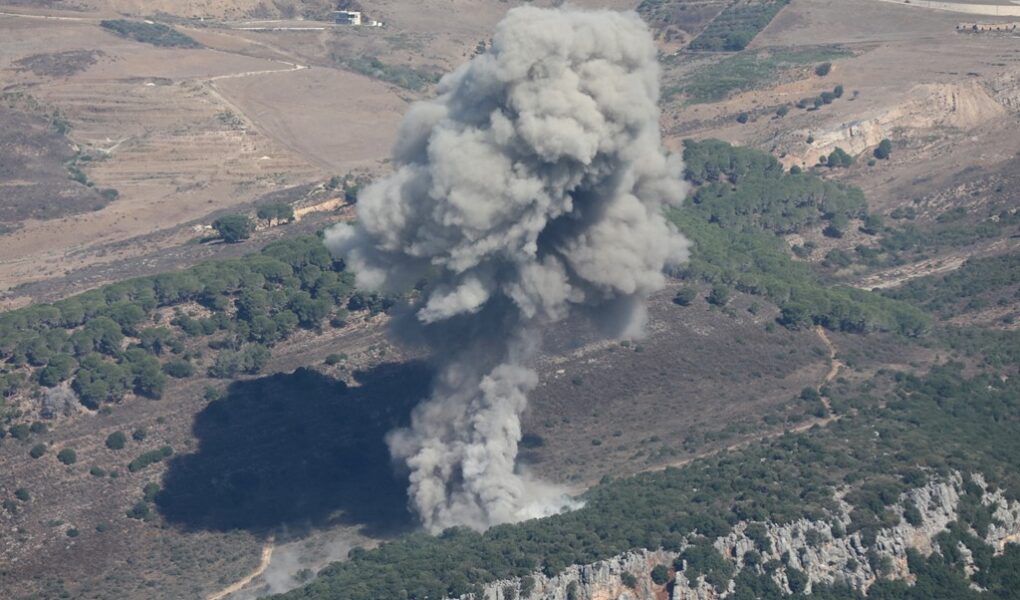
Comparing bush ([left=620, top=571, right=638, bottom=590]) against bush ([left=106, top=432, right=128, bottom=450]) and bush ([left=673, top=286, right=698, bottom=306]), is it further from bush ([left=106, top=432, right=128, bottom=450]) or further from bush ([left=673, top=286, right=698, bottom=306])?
bush ([left=673, top=286, right=698, bottom=306])

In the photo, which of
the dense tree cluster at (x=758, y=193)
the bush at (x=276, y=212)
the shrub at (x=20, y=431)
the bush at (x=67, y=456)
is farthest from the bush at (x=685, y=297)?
the shrub at (x=20, y=431)

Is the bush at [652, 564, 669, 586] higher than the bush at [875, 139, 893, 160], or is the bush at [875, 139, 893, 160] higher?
the bush at [652, 564, 669, 586]

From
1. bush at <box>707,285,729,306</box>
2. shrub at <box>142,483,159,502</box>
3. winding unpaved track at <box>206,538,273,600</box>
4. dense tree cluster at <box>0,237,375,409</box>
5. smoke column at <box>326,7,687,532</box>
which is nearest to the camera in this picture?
smoke column at <box>326,7,687,532</box>

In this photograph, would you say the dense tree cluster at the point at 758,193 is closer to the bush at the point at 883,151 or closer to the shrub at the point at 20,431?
the bush at the point at 883,151

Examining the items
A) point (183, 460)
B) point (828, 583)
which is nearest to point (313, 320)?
point (183, 460)

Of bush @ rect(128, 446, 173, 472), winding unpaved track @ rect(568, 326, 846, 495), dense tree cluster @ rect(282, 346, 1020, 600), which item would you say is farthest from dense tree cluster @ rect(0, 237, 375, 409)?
dense tree cluster @ rect(282, 346, 1020, 600)

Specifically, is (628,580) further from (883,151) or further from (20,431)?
(883,151)

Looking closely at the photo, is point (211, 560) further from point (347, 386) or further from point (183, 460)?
point (347, 386)
